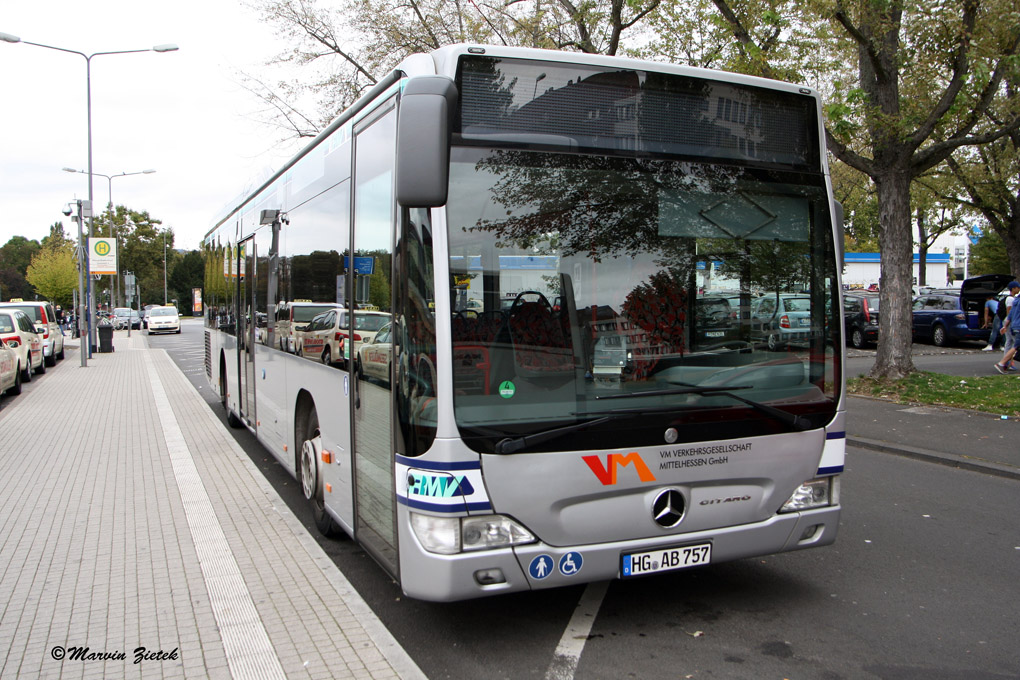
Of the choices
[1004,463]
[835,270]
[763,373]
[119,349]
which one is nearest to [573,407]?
[763,373]

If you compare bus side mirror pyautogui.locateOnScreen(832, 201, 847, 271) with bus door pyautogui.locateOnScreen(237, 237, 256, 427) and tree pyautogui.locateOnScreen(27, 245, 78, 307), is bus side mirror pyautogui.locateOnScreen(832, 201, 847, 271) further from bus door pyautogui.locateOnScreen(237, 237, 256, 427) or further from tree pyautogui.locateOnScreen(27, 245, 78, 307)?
tree pyautogui.locateOnScreen(27, 245, 78, 307)

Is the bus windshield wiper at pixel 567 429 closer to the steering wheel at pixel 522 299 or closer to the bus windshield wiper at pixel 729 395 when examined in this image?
the bus windshield wiper at pixel 729 395

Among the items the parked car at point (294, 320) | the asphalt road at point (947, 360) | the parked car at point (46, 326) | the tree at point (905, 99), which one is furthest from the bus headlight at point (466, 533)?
the parked car at point (46, 326)

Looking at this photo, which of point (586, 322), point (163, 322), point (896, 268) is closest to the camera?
point (586, 322)

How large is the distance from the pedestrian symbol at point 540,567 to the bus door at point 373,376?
711 mm

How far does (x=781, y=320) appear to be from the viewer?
4422mm

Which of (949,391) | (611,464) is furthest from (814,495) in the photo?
(949,391)

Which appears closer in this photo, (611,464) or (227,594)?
(611,464)

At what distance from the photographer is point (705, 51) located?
17000 millimetres

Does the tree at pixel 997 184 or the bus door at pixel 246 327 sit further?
the tree at pixel 997 184

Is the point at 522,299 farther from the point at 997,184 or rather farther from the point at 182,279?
the point at 182,279

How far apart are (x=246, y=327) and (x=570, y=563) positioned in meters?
6.53

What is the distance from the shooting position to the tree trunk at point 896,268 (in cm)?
1341

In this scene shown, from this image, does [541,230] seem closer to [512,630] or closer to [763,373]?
[763,373]
